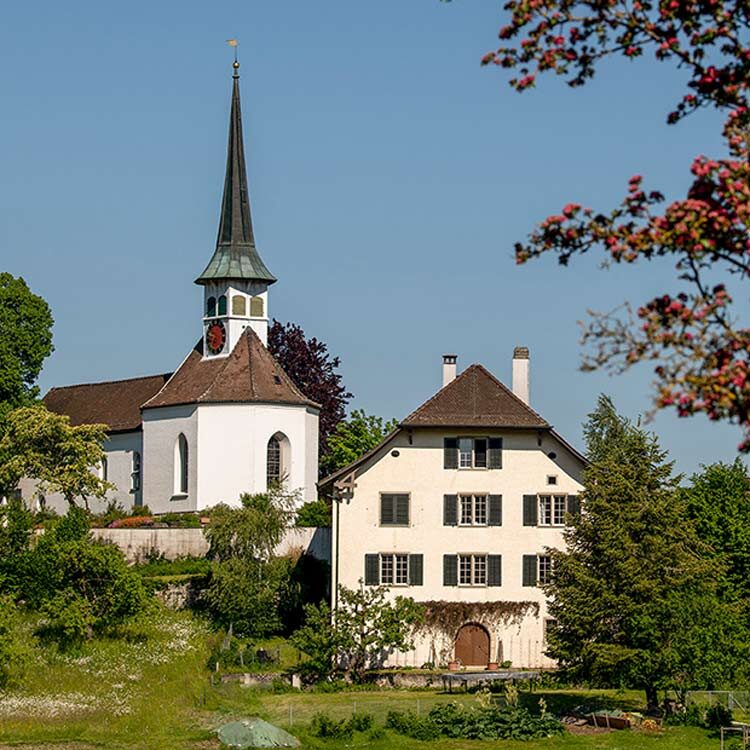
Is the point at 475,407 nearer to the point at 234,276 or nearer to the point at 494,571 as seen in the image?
the point at 494,571

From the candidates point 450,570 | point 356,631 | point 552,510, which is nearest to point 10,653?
point 356,631

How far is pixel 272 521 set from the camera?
199ft

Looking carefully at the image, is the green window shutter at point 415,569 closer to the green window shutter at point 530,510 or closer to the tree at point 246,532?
the green window shutter at point 530,510

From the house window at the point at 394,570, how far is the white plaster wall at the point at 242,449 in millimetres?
15086

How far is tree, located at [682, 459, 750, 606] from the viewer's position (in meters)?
59.0

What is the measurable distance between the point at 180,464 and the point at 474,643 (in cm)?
2071

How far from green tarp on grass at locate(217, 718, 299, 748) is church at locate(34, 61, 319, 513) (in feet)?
96.2

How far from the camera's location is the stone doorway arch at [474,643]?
56.5 meters

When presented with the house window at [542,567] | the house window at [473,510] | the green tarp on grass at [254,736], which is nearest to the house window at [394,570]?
the house window at [473,510]

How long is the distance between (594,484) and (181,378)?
104 feet

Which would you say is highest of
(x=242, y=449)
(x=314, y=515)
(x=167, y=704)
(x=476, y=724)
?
(x=242, y=449)

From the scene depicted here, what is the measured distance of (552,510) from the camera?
188ft

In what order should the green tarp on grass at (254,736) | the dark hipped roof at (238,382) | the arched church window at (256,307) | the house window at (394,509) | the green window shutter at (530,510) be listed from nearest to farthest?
1. the green tarp on grass at (254,736)
2. the house window at (394,509)
3. the green window shutter at (530,510)
4. the dark hipped roof at (238,382)
5. the arched church window at (256,307)

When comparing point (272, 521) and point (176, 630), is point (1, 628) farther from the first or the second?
point (272, 521)
